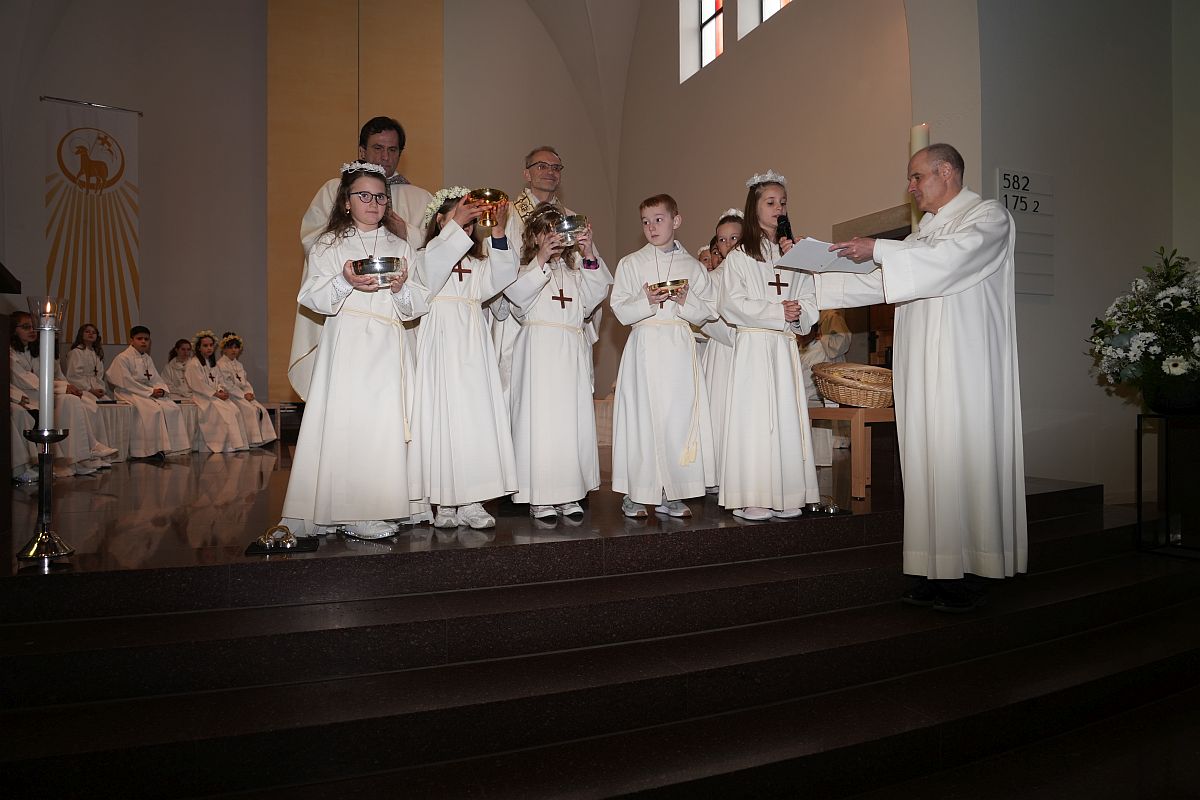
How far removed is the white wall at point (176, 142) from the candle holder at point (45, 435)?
418 inches

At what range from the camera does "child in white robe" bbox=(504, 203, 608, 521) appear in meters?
4.57

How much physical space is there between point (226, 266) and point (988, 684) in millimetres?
13698

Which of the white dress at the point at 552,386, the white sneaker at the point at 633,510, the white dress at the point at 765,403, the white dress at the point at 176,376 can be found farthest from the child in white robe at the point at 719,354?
the white dress at the point at 176,376

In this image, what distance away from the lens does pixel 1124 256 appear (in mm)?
7129

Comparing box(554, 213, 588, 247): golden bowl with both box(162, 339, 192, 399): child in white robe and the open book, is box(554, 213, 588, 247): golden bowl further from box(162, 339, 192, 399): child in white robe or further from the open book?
box(162, 339, 192, 399): child in white robe

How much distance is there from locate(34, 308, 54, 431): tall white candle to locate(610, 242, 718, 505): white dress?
9.44 ft

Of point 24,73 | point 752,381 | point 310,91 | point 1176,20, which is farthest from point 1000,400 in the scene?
point 24,73

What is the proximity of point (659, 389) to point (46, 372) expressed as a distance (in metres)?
3.14

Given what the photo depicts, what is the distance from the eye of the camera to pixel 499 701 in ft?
9.34

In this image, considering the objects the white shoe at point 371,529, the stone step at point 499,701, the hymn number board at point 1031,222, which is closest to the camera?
the stone step at point 499,701

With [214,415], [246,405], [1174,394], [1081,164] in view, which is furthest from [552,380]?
[246,405]

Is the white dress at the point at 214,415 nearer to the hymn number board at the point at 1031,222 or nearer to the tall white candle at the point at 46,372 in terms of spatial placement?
the tall white candle at the point at 46,372

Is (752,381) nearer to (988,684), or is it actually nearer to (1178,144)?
(988,684)

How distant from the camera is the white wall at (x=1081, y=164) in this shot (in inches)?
256
